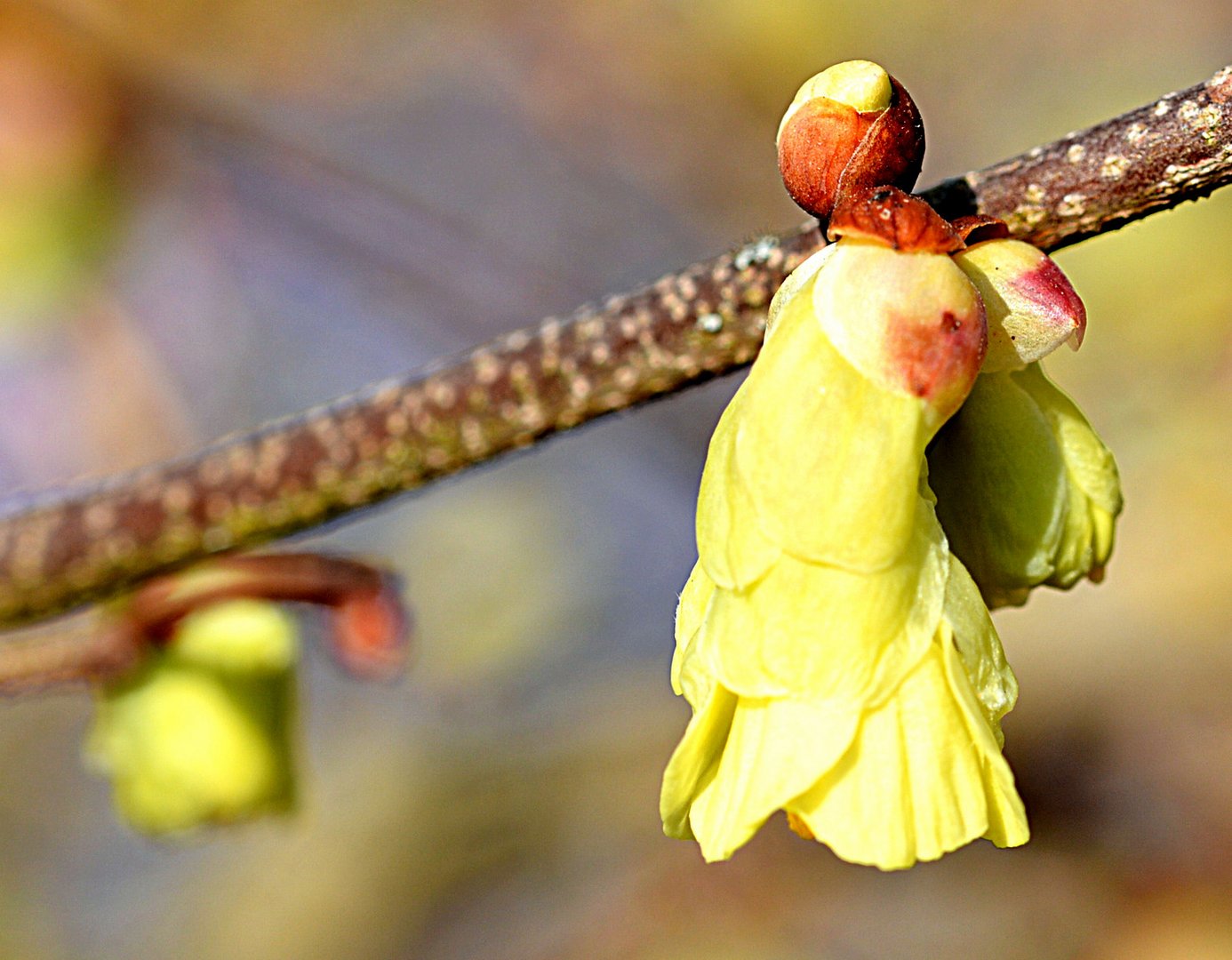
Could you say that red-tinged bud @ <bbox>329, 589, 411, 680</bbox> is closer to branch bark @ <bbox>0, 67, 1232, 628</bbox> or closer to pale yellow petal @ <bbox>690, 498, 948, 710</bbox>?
branch bark @ <bbox>0, 67, 1232, 628</bbox>

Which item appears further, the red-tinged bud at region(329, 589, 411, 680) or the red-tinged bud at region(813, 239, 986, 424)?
the red-tinged bud at region(329, 589, 411, 680)

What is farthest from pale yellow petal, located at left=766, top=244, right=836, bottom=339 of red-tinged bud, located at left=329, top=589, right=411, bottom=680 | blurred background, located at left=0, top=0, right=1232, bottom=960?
blurred background, located at left=0, top=0, right=1232, bottom=960

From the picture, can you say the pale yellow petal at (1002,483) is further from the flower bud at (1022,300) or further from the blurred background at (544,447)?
the blurred background at (544,447)

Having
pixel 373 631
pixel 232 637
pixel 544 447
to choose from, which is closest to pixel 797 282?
pixel 373 631

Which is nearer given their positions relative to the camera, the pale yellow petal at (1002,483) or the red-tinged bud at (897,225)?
the red-tinged bud at (897,225)

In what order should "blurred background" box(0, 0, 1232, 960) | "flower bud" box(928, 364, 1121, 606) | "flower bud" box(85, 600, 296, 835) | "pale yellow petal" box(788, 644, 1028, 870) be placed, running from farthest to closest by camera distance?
"blurred background" box(0, 0, 1232, 960), "flower bud" box(85, 600, 296, 835), "flower bud" box(928, 364, 1121, 606), "pale yellow petal" box(788, 644, 1028, 870)

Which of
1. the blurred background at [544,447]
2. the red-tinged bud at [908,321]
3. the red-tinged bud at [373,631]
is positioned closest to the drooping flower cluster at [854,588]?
the red-tinged bud at [908,321]

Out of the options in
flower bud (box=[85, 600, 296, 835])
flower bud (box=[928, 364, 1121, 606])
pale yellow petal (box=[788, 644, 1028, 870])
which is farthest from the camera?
flower bud (box=[85, 600, 296, 835])
